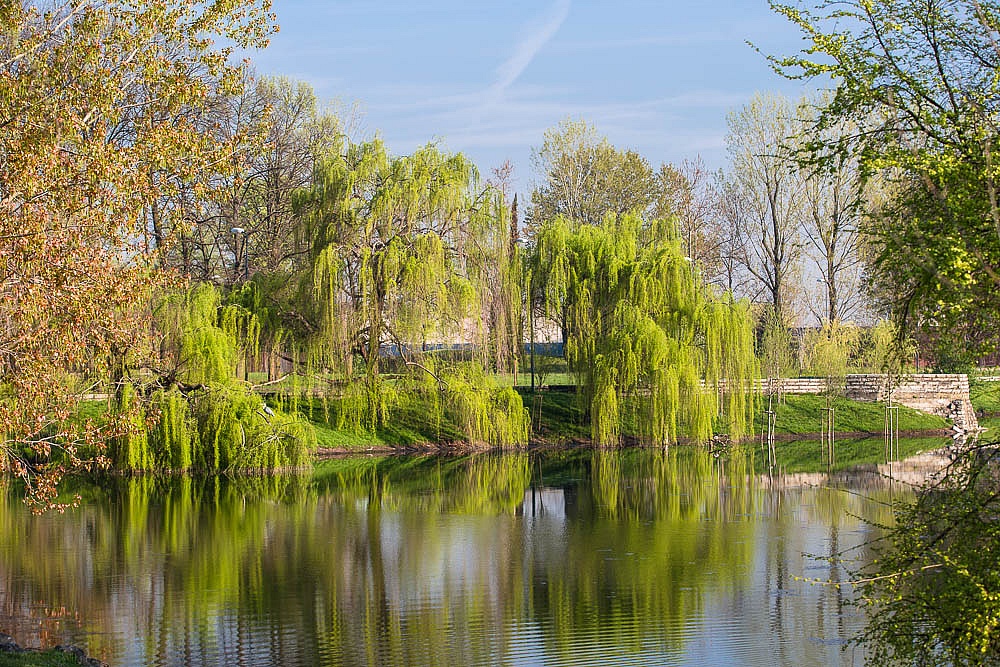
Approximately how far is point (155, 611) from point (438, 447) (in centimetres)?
1915

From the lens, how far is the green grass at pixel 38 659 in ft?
29.3

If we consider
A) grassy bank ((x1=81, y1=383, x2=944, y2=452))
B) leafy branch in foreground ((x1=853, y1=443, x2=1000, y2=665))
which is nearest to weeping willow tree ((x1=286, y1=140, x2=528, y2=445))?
grassy bank ((x1=81, y1=383, x2=944, y2=452))

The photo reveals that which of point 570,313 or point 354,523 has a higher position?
point 570,313

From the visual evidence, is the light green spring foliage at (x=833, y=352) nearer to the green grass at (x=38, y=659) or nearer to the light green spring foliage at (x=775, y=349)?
the light green spring foliage at (x=775, y=349)

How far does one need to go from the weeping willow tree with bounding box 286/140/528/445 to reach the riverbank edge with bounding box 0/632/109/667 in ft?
60.7

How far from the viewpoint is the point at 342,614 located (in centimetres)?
1300

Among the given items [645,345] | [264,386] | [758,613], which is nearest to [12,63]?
[758,613]

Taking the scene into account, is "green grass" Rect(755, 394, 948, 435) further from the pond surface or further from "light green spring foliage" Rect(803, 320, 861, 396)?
the pond surface

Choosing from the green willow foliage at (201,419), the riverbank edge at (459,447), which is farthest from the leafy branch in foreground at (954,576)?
the riverbank edge at (459,447)

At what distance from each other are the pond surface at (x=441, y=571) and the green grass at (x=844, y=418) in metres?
11.3

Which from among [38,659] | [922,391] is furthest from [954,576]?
[922,391]

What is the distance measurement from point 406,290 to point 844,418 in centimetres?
1599

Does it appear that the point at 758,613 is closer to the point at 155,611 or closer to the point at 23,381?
the point at 155,611

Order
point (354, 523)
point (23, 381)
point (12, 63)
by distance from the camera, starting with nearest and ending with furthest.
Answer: point (23, 381) < point (12, 63) < point (354, 523)
